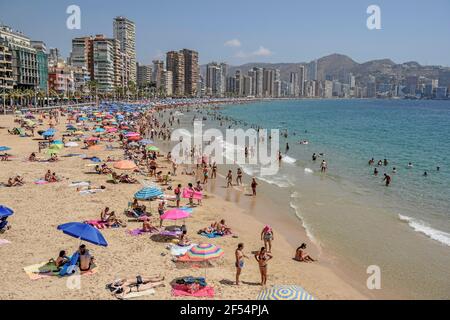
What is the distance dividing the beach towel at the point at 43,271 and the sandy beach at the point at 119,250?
13 centimetres

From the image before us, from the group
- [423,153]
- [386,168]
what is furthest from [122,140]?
[423,153]

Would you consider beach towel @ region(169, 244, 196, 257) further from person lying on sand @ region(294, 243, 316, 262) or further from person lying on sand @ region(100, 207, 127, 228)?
person lying on sand @ region(294, 243, 316, 262)

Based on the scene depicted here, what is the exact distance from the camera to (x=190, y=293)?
30.5 feet

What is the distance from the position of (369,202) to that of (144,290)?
14.2m

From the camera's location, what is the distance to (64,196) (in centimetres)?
1744

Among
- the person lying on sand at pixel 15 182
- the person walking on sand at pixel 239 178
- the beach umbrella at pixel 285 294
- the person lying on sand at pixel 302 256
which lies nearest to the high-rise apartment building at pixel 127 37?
the person walking on sand at pixel 239 178

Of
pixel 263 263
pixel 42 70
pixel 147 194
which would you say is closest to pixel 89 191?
pixel 147 194

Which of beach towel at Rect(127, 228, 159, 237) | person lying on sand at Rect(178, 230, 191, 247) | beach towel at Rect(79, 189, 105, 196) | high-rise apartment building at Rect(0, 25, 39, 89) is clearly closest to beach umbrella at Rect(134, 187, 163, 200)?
beach towel at Rect(127, 228, 159, 237)

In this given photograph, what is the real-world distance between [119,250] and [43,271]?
2.28 m

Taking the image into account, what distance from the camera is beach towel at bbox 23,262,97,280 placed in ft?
32.0

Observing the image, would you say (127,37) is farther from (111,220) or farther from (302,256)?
(302,256)

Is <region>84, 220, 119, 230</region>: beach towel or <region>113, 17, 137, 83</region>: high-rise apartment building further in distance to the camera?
<region>113, 17, 137, 83</region>: high-rise apartment building

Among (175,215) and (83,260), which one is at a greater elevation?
(175,215)

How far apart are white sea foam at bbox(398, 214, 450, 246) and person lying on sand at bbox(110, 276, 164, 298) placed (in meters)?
10.6
